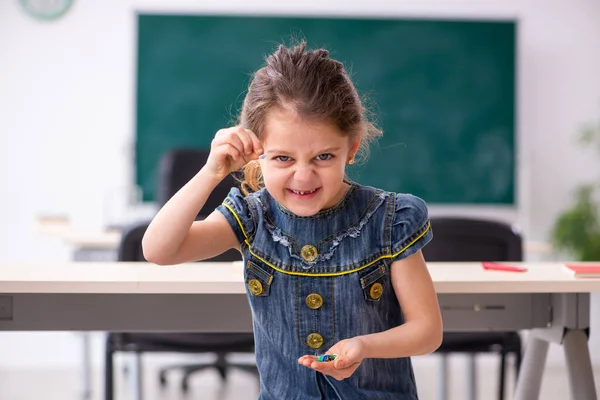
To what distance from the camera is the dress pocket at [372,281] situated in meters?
1.37

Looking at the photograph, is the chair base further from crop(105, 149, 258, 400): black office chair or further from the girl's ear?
the girl's ear

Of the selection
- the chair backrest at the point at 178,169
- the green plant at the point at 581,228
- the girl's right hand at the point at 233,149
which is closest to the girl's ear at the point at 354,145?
the girl's right hand at the point at 233,149

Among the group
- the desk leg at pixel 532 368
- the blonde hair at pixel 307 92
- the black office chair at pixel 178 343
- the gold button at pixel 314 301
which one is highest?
the blonde hair at pixel 307 92

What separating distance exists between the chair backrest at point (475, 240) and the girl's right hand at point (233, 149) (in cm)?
142

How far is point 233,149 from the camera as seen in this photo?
1.34 m

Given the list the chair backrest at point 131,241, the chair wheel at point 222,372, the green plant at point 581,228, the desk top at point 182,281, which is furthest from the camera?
the green plant at point 581,228

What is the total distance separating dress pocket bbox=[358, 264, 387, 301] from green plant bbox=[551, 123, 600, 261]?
12.5ft

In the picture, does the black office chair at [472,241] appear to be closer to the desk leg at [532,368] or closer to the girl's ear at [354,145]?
the desk leg at [532,368]

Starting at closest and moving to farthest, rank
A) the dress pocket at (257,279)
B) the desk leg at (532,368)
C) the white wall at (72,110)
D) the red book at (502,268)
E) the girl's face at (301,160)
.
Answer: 1. the girl's face at (301,160)
2. the dress pocket at (257,279)
3. the red book at (502,268)
4. the desk leg at (532,368)
5. the white wall at (72,110)

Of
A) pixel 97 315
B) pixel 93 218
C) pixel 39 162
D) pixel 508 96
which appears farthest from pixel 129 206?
pixel 97 315

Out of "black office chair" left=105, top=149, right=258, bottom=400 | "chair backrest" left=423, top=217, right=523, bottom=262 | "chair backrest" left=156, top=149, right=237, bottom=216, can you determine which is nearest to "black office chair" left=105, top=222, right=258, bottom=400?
"black office chair" left=105, top=149, right=258, bottom=400

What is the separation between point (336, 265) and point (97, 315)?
28.0 inches

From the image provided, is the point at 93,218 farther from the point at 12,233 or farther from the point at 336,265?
the point at 336,265

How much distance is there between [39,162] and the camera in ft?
16.7
